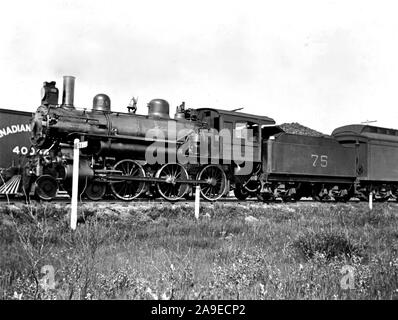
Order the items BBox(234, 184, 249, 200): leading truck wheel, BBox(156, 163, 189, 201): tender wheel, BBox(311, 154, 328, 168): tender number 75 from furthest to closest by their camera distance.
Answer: BBox(311, 154, 328, 168): tender number 75, BBox(234, 184, 249, 200): leading truck wheel, BBox(156, 163, 189, 201): tender wheel

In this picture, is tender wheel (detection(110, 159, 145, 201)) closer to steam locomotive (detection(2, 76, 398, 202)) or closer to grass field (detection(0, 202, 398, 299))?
steam locomotive (detection(2, 76, 398, 202))

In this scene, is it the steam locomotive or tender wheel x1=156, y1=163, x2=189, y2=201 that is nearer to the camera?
the steam locomotive

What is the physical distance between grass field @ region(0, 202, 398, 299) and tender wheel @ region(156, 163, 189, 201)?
2.27 meters

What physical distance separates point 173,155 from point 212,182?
1571 millimetres

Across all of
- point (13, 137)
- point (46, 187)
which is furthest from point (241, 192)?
point (13, 137)

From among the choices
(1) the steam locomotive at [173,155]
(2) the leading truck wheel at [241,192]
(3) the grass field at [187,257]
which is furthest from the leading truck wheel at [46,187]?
(2) the leading truck wheel at [241,192]

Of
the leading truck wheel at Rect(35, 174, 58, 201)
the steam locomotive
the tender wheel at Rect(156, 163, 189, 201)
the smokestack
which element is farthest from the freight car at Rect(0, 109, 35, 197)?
the tender wheel at Rect(156, 163, 189, 201)

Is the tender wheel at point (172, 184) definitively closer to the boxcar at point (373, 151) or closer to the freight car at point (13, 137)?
the freight car at point (13, 137)

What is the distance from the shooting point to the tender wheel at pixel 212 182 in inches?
507

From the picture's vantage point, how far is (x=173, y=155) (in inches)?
481

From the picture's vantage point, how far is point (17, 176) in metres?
10.1

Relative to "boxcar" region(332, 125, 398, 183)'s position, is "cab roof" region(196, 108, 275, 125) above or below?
above

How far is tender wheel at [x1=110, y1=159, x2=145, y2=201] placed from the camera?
1150 centimetres

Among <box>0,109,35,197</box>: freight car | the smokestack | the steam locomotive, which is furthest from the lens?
<box>0,109,35,197</box>: freight car
